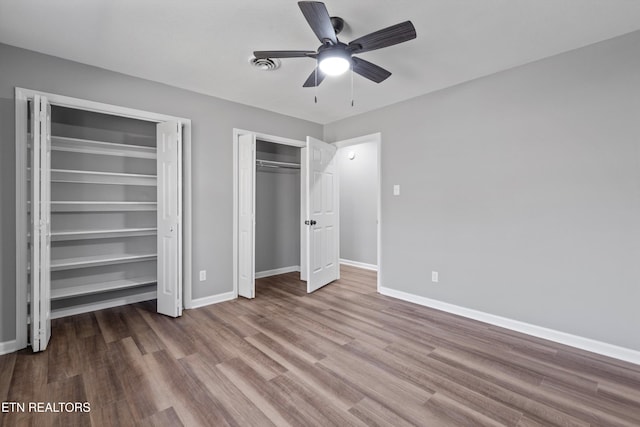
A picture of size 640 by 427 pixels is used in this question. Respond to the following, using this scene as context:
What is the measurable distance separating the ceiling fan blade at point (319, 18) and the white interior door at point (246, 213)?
2147 millimetres

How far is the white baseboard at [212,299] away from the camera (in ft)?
11.9

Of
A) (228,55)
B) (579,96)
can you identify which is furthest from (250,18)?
(579,96)

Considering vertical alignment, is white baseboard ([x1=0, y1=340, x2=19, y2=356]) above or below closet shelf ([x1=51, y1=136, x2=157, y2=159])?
below

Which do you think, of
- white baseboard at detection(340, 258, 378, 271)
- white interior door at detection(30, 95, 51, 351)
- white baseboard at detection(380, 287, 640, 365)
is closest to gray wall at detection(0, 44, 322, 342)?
white interior door at detection(30, 95, 51, 351)

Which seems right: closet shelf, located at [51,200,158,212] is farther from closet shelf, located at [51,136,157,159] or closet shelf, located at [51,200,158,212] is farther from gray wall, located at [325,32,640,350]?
gray wall, located at [325,32,640,350]

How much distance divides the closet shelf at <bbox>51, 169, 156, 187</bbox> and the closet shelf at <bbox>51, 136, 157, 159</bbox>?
24 centimetres

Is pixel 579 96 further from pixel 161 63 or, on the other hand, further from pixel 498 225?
pixel 161 63

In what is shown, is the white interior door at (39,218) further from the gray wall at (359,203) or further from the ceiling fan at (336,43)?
the gray wall at (359,203)

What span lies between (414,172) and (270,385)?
2.92 meters

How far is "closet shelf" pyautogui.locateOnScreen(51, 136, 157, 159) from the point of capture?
3.19m

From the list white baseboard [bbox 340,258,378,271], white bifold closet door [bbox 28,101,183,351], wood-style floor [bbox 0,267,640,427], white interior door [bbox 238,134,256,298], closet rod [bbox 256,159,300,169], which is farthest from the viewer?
white baseboard [bbox 340,258,378,271]

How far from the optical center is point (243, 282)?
4055 mm

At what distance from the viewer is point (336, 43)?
2104 millimetres

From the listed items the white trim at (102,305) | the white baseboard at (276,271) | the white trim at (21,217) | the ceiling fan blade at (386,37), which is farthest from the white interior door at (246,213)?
the ceiling fan blade at (386,37)
